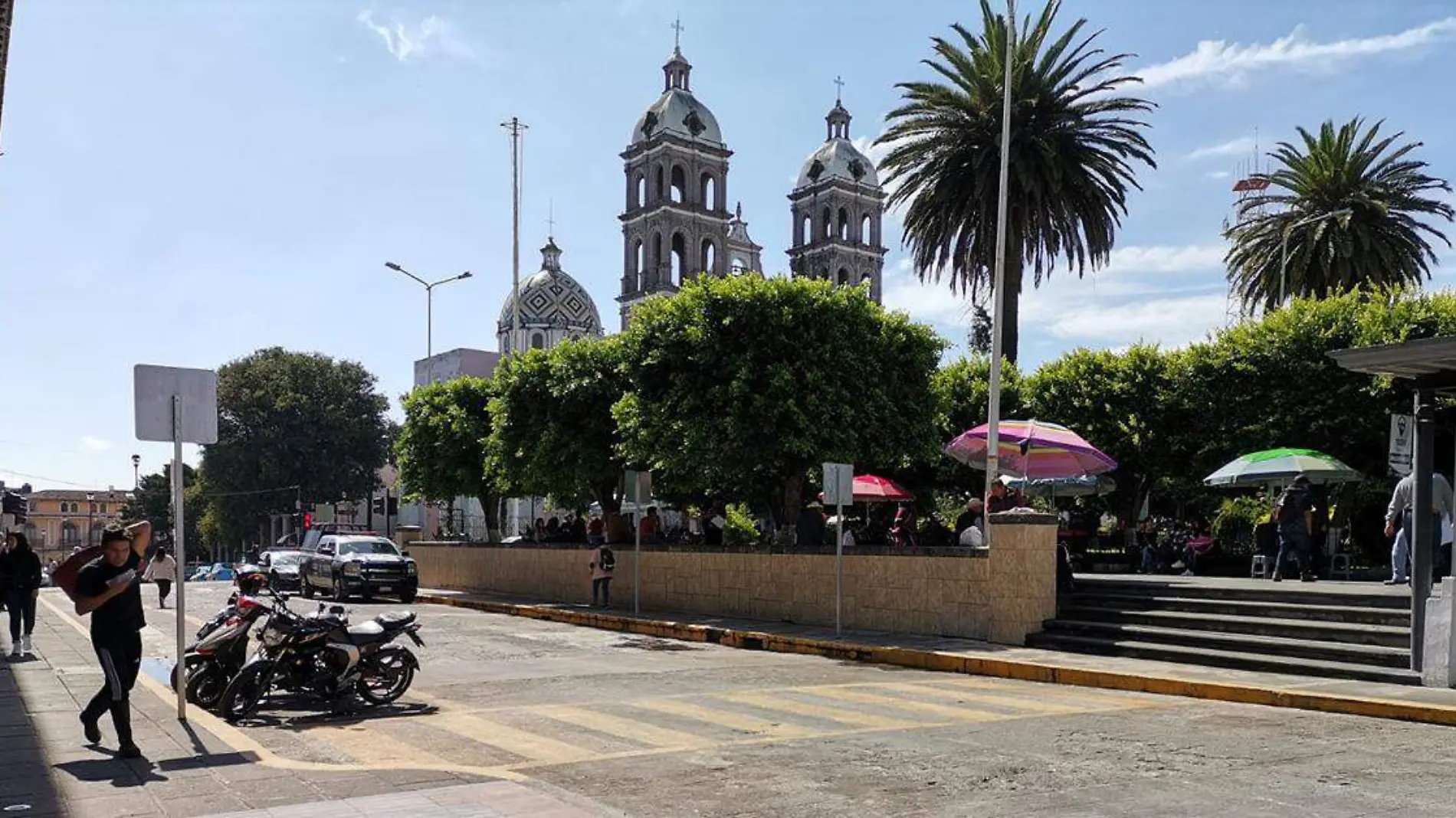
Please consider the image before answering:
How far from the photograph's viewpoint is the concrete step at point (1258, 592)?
14148mm

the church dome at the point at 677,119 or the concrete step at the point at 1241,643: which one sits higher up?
the church dome at the point at 677,119

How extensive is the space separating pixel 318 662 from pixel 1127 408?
23.1 meters

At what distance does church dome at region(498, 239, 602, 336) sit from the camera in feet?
318

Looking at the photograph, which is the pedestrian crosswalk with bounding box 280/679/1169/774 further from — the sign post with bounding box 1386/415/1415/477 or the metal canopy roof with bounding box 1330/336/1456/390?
the sign post with bounding box 1386/415/1415/477

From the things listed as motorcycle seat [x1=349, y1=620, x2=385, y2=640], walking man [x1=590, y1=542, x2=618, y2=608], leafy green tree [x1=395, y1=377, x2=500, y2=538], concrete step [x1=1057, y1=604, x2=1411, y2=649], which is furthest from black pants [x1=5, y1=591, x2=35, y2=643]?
leafy green tree [x1=395, y1=377, x2=500, y2=538]

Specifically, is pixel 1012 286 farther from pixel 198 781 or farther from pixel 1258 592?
pixel 198 781

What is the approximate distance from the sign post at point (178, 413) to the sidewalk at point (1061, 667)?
29.9ft

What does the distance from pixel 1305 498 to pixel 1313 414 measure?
908 centimetres

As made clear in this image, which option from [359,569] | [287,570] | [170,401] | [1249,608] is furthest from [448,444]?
[170,401]

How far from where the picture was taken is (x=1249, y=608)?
1531 cm

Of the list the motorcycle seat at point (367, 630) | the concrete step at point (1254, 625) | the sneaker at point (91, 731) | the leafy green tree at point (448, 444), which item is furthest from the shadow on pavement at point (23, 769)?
the leafy green tree at point (448, 444)

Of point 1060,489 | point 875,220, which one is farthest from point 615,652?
point 875,220

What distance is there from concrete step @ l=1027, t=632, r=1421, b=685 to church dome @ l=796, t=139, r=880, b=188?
284 ft

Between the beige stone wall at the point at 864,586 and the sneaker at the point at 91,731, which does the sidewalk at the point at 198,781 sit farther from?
the beige stone wall at the point at 864,586
